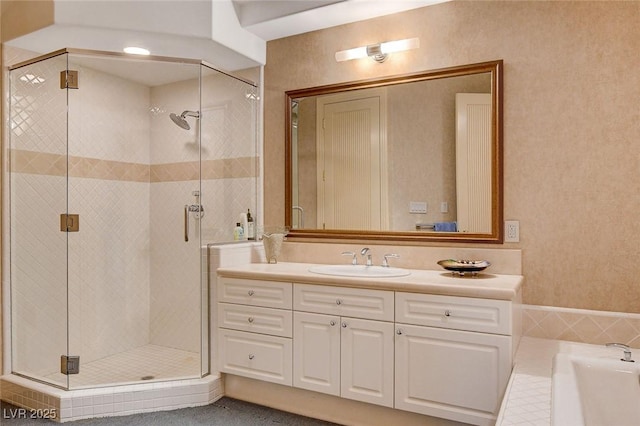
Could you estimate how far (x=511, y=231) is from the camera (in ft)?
8.16

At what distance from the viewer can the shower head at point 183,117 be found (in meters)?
3.21

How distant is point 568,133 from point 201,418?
8.25 feet

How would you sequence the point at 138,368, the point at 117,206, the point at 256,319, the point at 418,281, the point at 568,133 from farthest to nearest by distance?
the point at 117,206 → the point at 138,368 → the point at 256,319 → the point at 568,133 → the point at 418,281

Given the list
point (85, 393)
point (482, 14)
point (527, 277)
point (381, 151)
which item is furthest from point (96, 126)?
point (527, 277)

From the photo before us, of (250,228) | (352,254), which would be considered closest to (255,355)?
(352,254)

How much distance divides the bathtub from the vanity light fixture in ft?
6.08

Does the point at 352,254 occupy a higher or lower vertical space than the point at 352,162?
lower

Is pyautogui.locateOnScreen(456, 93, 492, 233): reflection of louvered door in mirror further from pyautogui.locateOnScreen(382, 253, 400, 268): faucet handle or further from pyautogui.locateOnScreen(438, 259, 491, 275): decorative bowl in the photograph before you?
pyautogui.locateOnScreen(382, 253, 400, 268): faucet handle

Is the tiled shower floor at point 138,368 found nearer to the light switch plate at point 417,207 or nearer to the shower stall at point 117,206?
the shower stall at point 117,206

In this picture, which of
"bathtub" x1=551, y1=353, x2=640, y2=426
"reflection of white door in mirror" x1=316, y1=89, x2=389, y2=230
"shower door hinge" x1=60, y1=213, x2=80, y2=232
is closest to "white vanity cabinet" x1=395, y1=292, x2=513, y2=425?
"bathtub" x1=551, y1=353, x2=640, y2=426

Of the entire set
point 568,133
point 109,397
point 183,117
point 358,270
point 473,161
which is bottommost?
point 109,397

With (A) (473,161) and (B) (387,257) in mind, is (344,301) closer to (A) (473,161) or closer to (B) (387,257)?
(B) (387,257)

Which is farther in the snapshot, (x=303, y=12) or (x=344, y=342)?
(x=303, y=12)

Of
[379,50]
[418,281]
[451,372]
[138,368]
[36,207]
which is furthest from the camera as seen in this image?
[138,368]
